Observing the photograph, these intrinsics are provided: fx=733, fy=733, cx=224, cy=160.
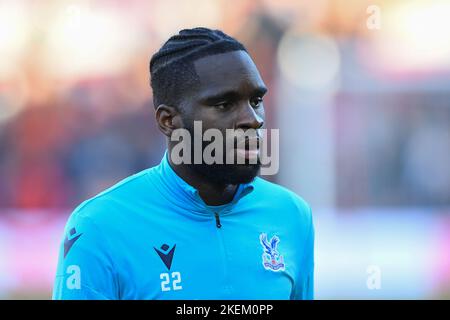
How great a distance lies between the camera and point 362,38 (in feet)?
27.1

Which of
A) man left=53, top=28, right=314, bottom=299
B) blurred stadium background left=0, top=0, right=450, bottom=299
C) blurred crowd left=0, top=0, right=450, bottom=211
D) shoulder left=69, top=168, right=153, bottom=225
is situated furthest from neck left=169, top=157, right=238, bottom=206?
blurred crowd left=0, top=0, right=450, bottom=211

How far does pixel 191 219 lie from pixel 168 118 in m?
0.34

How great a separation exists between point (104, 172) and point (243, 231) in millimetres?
5954

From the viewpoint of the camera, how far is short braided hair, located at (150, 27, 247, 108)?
2287mm

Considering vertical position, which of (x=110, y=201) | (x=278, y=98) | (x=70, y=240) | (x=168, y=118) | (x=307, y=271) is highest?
(x=278, y=98)

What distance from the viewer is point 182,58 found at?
2.32 m

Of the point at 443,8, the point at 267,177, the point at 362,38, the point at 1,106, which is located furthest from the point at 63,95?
the point at 443,8

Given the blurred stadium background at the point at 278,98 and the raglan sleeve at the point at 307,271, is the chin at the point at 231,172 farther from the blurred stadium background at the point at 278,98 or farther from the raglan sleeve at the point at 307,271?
the blurred stadium background at the point at 278,98

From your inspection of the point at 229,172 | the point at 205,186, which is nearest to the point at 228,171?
the point at 229,172

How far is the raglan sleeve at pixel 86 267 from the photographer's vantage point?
6.93ft

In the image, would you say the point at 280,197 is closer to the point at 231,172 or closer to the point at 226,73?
the point at 231,172

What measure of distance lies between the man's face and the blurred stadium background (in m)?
5.75

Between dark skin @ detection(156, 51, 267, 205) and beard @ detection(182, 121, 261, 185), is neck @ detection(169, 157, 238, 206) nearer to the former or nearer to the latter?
beard @ detection(182, 121, 261, 185)
